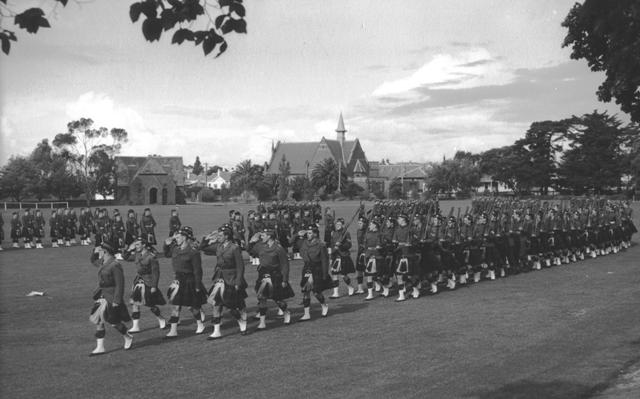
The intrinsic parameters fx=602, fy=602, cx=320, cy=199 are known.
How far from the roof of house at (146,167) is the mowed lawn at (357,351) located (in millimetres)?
79912

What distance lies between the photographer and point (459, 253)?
1905 centimetres

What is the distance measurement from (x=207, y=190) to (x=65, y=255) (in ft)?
245

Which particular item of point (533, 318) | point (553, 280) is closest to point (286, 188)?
point (553, 280)

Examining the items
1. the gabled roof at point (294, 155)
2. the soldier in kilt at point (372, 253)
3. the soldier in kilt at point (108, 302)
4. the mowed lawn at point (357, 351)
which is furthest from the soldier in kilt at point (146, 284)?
the gabled roof at point (294, 155)

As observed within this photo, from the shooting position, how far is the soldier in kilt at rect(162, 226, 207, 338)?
11984 millimetres

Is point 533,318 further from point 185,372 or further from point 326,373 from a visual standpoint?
point 185,372

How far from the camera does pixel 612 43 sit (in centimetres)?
1056

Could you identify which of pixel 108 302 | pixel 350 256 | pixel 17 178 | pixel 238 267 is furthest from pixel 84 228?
pixel 17 178

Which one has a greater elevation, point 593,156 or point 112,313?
point 593,156

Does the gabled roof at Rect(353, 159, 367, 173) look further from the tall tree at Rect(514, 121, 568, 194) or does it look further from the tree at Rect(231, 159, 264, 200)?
the tall tree at Rect(514, 121, 568, 194)

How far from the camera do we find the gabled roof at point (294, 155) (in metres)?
130

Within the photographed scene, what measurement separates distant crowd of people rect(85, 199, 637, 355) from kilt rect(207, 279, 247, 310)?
20mm

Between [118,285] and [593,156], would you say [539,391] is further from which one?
[593,156]

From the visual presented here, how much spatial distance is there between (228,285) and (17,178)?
7460 centimetres
